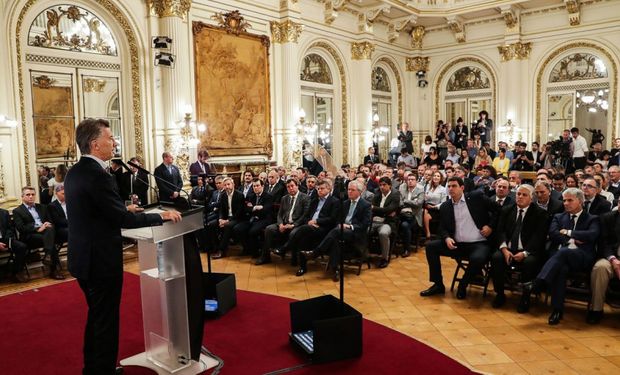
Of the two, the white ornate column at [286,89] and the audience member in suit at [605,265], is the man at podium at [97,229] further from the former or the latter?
the white ornate column at [286,89]

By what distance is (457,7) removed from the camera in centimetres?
1511

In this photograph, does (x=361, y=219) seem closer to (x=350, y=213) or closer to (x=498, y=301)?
(x=350, y=213)

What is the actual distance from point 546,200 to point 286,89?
761 cm

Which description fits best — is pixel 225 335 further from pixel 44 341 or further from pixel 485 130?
pixel 485 130

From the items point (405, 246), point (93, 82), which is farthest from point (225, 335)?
point (93, 82)

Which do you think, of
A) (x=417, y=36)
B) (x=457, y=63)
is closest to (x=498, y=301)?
(x=457, y=63)

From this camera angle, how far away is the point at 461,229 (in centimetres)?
566

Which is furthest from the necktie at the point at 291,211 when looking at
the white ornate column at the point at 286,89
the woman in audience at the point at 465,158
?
the woman in audience at the point at 465,158

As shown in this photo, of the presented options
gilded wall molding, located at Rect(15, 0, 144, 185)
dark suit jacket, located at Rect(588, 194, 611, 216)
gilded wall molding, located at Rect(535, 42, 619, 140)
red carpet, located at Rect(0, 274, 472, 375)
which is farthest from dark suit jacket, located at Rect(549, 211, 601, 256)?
gilded wall molding, located at Rect(535, 42, 619, 140)

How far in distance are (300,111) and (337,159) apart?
2.76 m

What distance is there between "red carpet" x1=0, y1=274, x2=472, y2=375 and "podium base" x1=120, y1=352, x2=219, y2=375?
54 millimetres

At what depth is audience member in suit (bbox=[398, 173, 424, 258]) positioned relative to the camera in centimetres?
757

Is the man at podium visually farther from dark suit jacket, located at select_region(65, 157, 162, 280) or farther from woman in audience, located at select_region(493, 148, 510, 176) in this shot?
woman in audience, located at select_region(493, 148, 510, 176)

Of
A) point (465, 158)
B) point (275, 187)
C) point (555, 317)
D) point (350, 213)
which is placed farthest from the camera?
point (465, 158)
